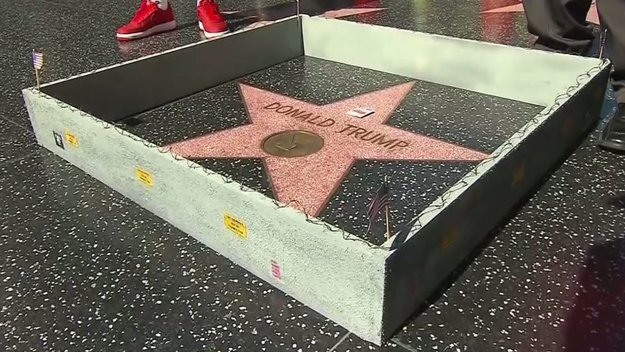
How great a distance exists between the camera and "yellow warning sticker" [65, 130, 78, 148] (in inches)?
50.1

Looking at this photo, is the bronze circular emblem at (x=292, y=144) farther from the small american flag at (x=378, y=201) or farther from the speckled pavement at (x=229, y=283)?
the small american flag at (x=378, y=201)

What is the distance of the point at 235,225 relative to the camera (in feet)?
3.13

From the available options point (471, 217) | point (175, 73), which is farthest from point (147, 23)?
point (471, 217)

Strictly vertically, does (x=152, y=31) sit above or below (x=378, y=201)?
below

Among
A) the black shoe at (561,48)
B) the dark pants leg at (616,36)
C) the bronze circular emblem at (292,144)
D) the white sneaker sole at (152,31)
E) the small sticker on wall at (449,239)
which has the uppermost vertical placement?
the dark pants leg at (616,36)

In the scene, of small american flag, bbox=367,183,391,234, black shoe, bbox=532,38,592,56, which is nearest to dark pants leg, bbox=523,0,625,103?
black shoe, bbox=532,38,592,56

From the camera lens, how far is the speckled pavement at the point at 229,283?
0.85 metres

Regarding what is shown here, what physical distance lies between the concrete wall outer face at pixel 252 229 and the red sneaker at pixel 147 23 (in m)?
1.09

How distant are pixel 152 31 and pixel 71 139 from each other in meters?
1.15

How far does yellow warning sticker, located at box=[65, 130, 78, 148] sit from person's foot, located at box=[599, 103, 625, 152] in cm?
109

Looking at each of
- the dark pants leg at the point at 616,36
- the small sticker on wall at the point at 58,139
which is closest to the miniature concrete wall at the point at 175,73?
the small sticker on wall at the point at 58,139

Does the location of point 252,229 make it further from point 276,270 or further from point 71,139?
point 71,139

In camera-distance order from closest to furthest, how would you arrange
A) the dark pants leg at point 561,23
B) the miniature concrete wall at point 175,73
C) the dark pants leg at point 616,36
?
the dark pants leg at point 616,36, the miniature concrete wall at point 175,73, the dark pants leg at point 561,23

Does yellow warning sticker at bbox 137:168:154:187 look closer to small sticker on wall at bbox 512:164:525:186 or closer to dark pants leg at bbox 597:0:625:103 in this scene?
small sticker on wall at bbox 512:164:525:186
